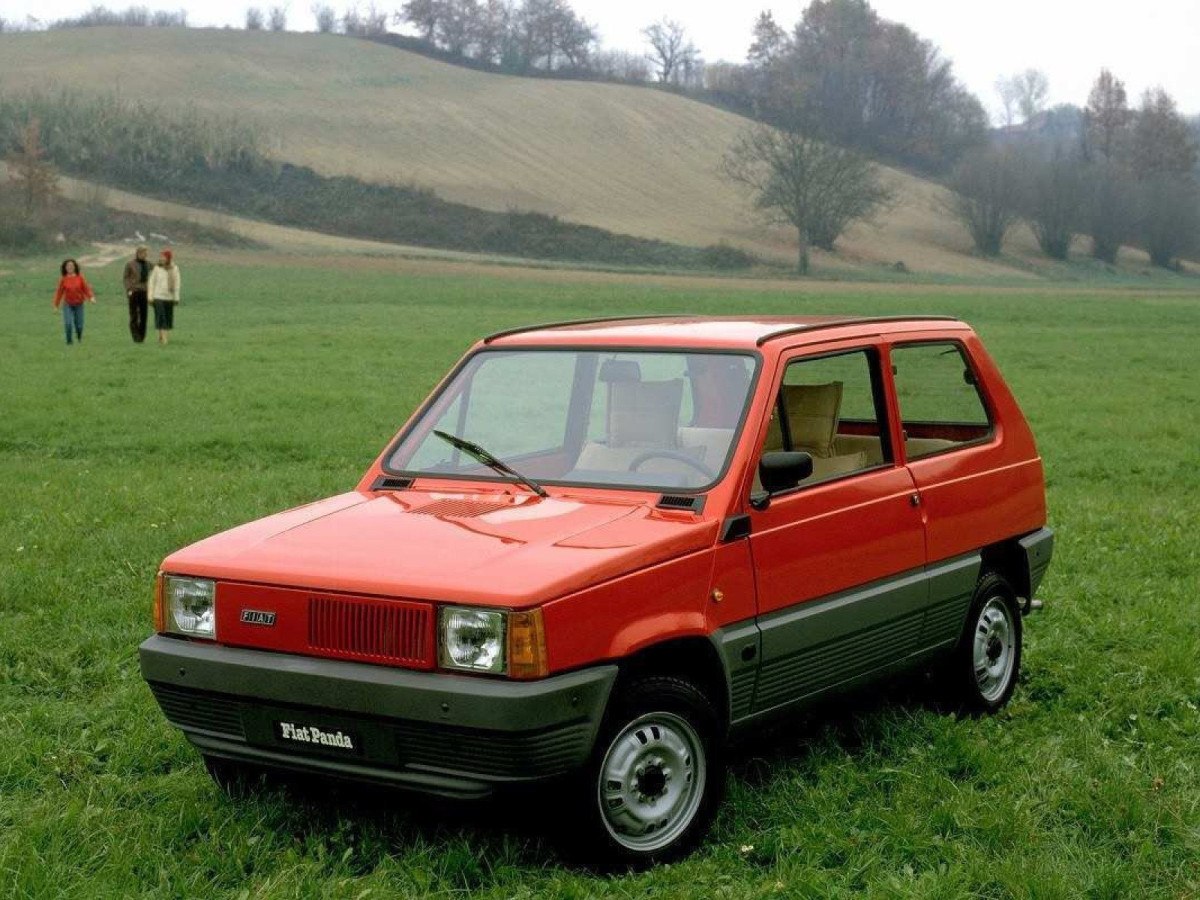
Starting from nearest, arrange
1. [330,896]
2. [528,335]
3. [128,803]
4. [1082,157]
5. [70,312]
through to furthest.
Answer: [330,896], [128,803], [528,335], [70,312], [1082,157]

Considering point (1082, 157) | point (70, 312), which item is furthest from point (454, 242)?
point (1082, 157)

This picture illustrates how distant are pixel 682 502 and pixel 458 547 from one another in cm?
80

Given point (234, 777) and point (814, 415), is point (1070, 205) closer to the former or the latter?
point (814, 415)

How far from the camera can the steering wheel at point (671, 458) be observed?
17.4 ft

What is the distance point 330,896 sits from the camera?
4422mm

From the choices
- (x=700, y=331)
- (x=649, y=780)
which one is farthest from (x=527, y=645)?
(x=700, y=331)

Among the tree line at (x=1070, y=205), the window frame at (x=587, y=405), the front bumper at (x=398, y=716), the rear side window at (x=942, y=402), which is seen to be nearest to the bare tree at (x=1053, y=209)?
the tree line at (x=1070, y=205)

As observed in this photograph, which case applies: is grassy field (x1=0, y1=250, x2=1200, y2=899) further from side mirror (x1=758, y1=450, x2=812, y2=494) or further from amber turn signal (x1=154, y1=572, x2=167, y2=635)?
side mirror (x1=758, y1=450, x2=812, y2=494)

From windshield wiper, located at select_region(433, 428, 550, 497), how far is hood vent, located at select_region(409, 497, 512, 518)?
0.13 m

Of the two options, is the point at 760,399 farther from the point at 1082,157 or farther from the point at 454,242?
the point at 1082,157

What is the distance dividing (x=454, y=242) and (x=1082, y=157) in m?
67.8

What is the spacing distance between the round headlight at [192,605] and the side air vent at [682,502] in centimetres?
145

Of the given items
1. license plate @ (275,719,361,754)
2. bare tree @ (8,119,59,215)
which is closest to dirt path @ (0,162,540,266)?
bare tree @ (8,119,59,215)

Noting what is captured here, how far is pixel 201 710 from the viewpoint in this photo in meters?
4.90
